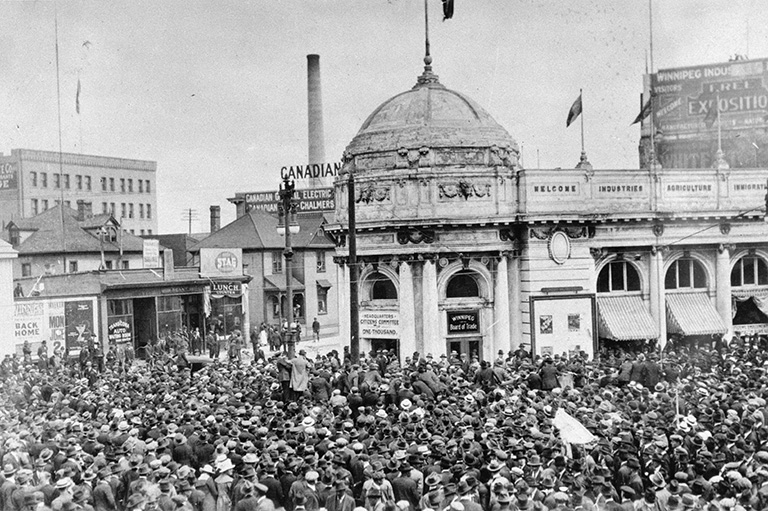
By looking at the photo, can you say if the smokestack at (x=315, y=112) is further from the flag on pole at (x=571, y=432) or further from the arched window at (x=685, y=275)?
the flag on pole at (x=571, y=432)

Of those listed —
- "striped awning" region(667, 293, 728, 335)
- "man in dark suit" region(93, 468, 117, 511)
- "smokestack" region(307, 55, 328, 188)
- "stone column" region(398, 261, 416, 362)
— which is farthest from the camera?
"smokestack" region(307, 55, 328, 188)

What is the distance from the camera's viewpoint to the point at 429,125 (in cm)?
3738

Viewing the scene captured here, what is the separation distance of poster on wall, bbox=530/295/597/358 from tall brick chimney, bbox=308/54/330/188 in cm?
5065

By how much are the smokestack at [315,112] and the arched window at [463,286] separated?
4795 centimetres

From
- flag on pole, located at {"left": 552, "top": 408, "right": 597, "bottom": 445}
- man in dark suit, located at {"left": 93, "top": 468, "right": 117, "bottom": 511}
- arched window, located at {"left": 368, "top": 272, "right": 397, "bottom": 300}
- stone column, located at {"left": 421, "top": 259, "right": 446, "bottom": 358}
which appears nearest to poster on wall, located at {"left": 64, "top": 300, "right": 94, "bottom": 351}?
arched window, located at {"left": 368, "top": 272, "right": 397, "bottom": 300}

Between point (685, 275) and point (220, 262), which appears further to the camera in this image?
point (220, 262)

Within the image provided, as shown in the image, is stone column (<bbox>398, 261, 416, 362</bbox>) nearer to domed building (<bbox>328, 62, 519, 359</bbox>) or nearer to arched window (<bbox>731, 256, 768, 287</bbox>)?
domed building (<bbox>328, 62, 519, 359</bbox>)

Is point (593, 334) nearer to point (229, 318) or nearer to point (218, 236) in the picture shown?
point (229, 318)

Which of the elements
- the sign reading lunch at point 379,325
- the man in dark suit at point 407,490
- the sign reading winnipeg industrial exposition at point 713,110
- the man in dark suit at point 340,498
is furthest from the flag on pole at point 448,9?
the sign reading winnipeg industrial exposition at point 713,110

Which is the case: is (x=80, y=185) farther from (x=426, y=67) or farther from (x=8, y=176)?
(x=426, y=67)

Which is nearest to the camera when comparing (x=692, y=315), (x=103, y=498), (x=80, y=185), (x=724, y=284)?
(x=103, y=498)

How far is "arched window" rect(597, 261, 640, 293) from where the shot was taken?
3728cm

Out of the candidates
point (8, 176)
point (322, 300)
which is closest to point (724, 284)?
point (322, 300)

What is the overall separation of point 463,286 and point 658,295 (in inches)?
336
